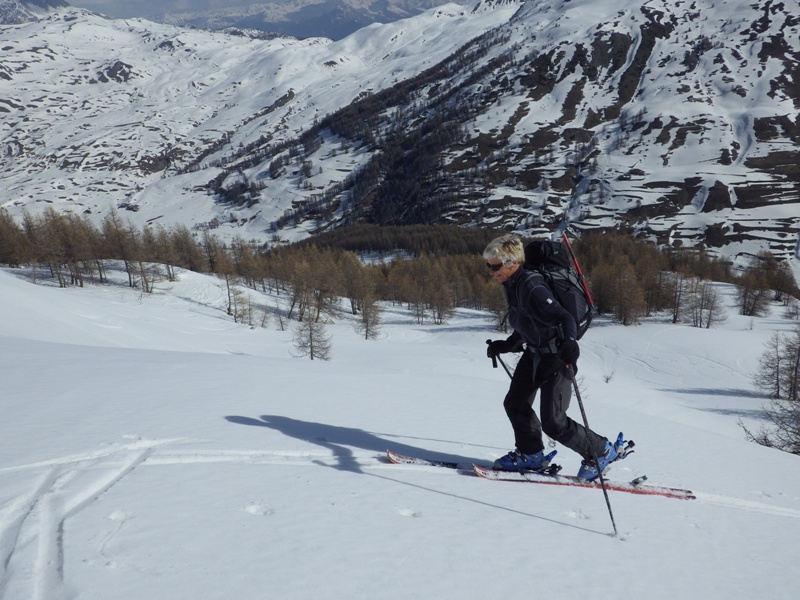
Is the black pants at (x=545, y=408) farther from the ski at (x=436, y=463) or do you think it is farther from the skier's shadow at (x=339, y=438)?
the skier's shadow at (x=339, y=438)

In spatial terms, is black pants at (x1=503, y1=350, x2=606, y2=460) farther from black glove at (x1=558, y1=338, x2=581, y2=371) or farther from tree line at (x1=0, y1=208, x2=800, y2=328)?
tree line at (x1=0, y1=208, x2=800, y2=328)

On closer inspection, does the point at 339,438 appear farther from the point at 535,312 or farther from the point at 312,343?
the point at 312,343

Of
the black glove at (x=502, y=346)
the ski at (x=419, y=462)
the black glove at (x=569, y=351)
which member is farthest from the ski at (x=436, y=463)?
the black glove at (x=569, y=351)

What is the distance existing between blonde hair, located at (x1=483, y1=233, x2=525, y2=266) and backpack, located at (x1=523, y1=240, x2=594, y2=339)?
0.46ft

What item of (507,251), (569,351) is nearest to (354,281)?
(507,251)

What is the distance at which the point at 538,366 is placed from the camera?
526 centimetres

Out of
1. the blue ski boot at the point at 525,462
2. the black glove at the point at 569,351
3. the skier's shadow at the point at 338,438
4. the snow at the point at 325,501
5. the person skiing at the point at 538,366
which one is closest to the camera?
the snow at the point at 325,501

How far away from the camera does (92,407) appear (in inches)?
251

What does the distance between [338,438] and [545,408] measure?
3.04 meters

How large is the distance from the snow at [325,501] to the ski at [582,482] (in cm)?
17

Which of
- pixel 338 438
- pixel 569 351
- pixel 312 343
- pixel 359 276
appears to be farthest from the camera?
pixel 359 276

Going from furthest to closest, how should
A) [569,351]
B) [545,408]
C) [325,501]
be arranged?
1. [545,408]
2. [569,351]
3. [325,501]

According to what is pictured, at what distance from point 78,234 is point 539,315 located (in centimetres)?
7698

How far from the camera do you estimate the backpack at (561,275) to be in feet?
16.3
